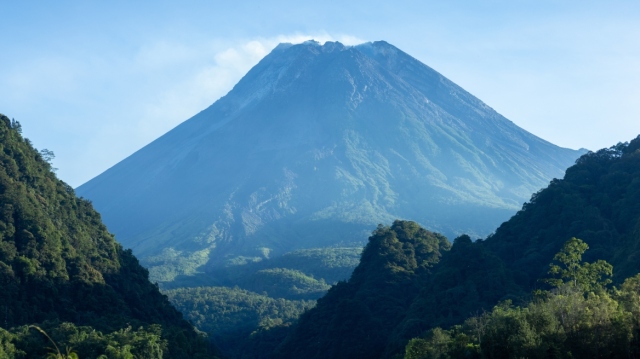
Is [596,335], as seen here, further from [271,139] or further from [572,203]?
[271,139]

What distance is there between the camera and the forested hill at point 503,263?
41.0 meters

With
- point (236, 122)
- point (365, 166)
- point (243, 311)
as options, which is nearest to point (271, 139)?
point (236, 122)

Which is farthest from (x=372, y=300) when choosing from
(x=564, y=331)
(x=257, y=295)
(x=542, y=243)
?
(x=257, y=295)

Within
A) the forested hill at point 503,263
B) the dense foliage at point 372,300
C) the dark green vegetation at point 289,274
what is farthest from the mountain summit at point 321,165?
the forested hill at point 503,263

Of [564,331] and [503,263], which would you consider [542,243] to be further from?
[564,331]

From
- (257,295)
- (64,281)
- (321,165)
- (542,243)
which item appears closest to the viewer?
(64,281)

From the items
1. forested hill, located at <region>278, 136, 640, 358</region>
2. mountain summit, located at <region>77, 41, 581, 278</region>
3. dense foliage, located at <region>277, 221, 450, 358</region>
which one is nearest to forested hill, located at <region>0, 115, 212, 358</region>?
dense foliage, located at <region>277, 221, 450, 358</region>

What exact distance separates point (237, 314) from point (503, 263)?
3565 cm

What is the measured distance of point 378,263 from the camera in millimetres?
52375

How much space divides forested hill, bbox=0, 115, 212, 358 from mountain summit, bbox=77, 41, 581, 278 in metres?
54.1

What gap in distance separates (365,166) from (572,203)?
293ft

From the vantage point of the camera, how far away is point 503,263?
45094 millimetres

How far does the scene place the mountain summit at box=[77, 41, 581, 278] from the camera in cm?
11612

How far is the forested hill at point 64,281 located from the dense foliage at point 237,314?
1390cm
